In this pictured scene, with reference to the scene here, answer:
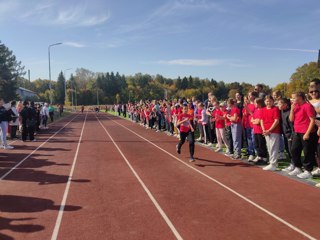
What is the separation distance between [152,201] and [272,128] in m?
4.35

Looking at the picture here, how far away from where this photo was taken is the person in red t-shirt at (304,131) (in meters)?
8.30

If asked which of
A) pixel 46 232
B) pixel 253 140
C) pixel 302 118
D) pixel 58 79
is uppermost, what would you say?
pixel 58 79

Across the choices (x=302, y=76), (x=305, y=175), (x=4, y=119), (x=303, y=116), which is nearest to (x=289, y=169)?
(x=305, y=175)

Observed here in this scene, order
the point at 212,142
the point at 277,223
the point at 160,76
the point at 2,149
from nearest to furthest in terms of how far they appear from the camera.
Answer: the point at 277,223 → the point at 2,149 → the point at 212,142 → the point at 160,76

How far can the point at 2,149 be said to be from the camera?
47.6 feet

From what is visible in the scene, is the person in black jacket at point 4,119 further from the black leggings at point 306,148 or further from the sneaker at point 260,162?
the black leggings at point 306,148

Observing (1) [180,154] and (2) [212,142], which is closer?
(1) [180,154]

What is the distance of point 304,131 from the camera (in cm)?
852

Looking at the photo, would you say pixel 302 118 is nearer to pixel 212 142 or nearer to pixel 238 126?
pixel 238 126

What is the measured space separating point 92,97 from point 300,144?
393 feet

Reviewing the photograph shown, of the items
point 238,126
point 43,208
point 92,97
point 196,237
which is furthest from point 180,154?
point 92,97

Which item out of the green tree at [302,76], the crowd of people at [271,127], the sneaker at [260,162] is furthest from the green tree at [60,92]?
the sneaker at [260,162]

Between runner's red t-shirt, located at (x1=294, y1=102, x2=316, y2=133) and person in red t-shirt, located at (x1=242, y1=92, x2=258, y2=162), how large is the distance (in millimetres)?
2255

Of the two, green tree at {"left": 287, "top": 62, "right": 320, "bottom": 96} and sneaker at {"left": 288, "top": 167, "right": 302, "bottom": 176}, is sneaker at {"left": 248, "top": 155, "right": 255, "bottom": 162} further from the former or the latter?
green tree at {"left": 287, "top": 62, "right": 320, "bottom": 96}
